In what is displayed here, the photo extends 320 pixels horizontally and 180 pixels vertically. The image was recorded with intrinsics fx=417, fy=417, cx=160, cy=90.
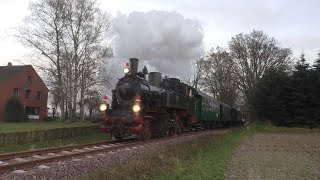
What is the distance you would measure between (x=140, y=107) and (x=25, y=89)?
48472 millimetres

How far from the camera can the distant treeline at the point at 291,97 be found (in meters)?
41.2

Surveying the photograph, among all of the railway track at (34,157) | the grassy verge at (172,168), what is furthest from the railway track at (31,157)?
the grassy verge at (172,168)

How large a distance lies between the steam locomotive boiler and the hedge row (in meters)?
4.18

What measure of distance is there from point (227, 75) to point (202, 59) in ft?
26.6

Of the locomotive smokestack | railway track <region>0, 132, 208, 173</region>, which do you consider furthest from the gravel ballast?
the locomotive smokestack

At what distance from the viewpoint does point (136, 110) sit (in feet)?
63.2

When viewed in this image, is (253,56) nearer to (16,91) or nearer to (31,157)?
(16,91)

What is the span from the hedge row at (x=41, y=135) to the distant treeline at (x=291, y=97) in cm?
2262

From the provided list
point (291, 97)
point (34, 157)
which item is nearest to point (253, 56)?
point (291, 97)

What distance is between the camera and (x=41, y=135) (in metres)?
22.6

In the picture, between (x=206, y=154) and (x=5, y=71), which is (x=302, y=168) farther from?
(x=5, y=71)

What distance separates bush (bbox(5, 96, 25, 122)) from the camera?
5447cm

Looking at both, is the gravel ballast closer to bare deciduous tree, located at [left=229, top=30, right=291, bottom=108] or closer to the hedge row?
the hedge row

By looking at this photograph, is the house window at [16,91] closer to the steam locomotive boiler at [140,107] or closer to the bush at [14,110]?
the bush at [14,110]
